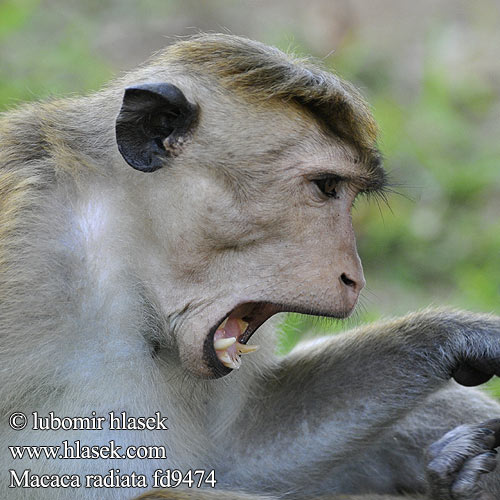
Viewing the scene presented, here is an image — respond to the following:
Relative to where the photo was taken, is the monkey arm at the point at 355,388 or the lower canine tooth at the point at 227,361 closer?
the lower canine tooth at the point at 227,361

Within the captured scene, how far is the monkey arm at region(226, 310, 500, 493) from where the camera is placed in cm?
400

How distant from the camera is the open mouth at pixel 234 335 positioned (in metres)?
3.48

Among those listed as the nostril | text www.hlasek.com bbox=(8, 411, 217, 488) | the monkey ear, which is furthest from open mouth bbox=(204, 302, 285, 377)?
the monkey ear

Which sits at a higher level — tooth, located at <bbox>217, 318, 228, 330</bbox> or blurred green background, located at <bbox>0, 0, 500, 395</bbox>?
blurred green background, located at <bbox>0, 0, 500, 395</bbox>

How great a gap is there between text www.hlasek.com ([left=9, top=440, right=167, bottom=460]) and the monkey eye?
1.09 m

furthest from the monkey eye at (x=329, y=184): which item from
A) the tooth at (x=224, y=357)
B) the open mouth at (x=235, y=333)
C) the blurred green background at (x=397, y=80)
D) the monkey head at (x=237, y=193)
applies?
the blurred green background at (x=397, y=80)

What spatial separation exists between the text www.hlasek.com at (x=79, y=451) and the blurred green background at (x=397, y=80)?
1.72m

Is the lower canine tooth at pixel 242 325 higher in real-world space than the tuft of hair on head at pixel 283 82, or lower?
lower

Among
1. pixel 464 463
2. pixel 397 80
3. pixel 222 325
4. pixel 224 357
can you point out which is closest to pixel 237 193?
pixel 222 325

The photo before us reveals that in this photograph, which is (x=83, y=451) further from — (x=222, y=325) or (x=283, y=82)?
(x=283, y=82)

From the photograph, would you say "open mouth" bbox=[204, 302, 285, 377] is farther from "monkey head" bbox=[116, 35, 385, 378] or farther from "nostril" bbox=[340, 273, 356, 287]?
"nostril" bbox=[340, 273, 356, 287]

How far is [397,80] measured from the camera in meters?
9.38

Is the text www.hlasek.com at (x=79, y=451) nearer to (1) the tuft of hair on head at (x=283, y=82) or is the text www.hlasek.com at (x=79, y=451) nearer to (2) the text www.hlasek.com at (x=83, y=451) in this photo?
(2) the text www.hlasek.com at (x=83, y=451)

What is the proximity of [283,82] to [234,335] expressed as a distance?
0.91 metres
